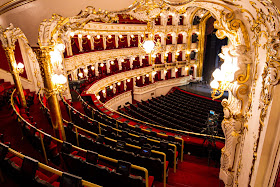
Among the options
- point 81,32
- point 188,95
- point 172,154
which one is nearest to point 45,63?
point 172,154

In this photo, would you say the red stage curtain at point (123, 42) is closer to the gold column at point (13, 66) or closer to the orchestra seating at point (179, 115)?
the orchestra seating at point (179, 115)

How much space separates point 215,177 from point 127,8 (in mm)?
5065

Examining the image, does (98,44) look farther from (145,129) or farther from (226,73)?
(226,73)

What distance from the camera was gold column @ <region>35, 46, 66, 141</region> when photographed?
4.37 metres

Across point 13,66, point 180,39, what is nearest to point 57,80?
point 13,66

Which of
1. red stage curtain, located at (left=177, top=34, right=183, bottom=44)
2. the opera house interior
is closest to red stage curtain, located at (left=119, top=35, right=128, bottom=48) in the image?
red stage curtain, located at (left=177, top=34, right=183, bottom=44)

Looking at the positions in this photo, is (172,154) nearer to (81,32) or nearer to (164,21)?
(81,32)

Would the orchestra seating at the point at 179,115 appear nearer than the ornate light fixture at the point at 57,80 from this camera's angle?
No

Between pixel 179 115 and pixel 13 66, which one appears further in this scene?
pixel 179 115

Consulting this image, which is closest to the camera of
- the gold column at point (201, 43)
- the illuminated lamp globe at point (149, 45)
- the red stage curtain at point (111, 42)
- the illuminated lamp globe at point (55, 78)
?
the illuminated lamp globe at point (55, 78)

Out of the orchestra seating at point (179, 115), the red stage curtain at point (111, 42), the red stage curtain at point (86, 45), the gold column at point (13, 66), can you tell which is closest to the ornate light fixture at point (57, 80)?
the gold column at point (13, 66)

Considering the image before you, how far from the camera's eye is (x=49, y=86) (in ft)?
15.6

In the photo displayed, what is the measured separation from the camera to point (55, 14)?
148 inches

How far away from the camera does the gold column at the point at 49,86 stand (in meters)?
4.37
